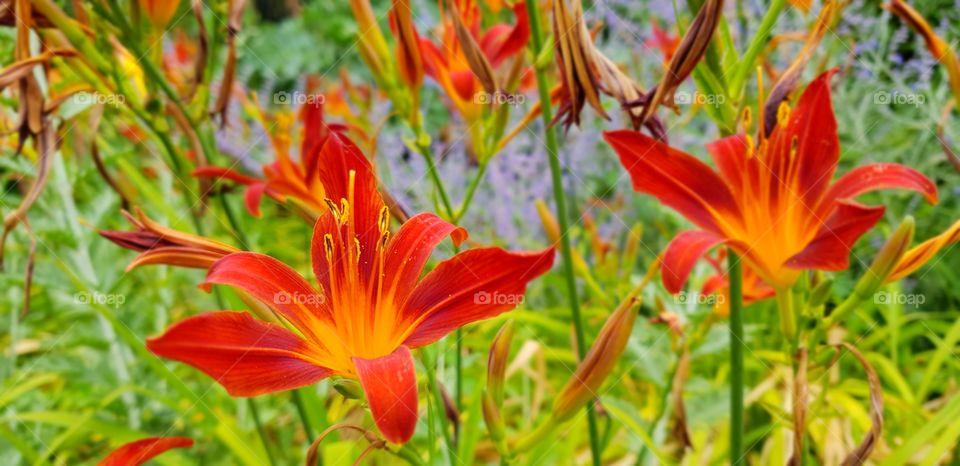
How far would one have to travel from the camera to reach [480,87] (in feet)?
3.49

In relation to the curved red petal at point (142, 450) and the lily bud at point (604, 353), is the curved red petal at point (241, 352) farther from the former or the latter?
the lily bud at point (604, 353)

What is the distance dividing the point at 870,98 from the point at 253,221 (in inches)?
72.9

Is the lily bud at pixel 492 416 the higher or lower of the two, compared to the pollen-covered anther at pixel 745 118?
lower

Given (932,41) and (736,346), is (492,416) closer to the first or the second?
(736,346)

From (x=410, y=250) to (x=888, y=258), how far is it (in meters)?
0.44

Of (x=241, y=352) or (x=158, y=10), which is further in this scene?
(x=158, y=10)

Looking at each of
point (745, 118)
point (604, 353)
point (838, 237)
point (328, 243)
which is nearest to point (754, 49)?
point (745, 118)

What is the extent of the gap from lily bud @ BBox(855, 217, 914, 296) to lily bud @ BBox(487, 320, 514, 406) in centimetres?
35

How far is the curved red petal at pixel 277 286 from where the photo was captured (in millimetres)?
500

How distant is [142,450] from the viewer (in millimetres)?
584

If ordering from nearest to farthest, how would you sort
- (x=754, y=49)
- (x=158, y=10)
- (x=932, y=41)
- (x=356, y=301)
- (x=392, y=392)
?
(x=392, y=392), (x=356, y=301), (x=754, y=49), (x=932, y=41), (x=158, y=10)

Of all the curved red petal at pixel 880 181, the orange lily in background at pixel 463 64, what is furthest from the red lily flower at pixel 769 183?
the orange lily in background at pixel 463 64

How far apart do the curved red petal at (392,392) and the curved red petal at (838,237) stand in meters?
0.35

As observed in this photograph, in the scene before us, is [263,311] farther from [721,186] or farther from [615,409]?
→ [615,409]
